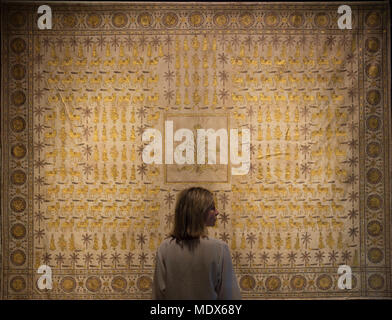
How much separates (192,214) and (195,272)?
0.27 meters

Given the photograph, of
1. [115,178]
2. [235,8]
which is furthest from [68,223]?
[235,8]

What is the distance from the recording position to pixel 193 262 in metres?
1.82

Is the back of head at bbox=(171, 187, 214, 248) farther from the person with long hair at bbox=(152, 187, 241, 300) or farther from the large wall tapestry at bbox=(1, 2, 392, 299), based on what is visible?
the large wall tapestry at bbox=(1, 2, 392, 299)

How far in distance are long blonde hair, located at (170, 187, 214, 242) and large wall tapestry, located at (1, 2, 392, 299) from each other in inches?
52.9

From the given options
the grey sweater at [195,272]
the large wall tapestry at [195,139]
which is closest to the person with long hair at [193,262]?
the grey sweater at [195,272]

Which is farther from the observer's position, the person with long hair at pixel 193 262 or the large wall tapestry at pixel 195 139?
the large wall tapestry at pixel 195 139

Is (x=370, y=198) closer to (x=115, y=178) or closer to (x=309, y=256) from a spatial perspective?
(x=309, y=256)

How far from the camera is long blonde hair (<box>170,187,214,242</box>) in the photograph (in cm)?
185

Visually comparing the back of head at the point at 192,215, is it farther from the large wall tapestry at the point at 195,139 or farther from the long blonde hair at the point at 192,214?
the large wall tapestry at the point at 195,139

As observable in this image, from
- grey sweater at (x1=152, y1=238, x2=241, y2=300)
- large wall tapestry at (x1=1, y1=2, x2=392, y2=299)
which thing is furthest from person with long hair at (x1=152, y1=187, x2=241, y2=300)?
large wall tapestry at (x1=1, y1=2, x2=392, y2=299)

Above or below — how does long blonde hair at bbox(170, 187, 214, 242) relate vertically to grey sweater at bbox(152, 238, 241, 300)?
above

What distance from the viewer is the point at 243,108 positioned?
10.8 feet

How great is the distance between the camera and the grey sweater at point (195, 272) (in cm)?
183

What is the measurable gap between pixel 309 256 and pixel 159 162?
4.77ft
